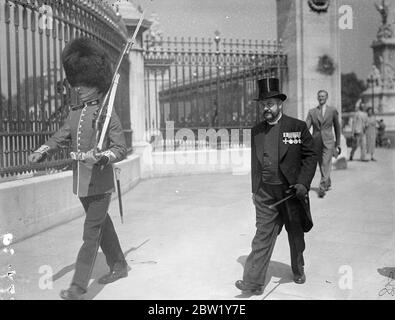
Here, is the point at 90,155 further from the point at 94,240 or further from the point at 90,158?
the point at 94,240

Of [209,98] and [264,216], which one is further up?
[209,98]

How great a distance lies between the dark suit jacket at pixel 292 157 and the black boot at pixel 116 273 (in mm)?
1302

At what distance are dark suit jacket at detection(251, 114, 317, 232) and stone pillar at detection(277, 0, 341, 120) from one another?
890 centimetres

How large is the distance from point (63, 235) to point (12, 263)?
1.25 m

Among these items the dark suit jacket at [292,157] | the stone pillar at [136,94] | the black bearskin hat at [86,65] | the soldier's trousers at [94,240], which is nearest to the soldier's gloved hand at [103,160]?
the soldier's trousers at [94,240]

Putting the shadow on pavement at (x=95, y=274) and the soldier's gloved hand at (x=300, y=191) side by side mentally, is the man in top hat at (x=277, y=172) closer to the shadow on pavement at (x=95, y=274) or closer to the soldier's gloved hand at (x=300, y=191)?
the soldier's gloved hand at (x=300, y=191)

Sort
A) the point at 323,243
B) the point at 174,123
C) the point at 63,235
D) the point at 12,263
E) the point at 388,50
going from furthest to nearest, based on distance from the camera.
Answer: the point at 388,50
the point at 174,123
the point at 63,235
the point at 323,243
the point at 12,263

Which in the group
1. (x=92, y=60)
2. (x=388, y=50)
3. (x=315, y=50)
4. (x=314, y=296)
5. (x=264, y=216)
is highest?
(x=388, y=50)

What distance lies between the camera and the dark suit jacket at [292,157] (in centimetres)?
441

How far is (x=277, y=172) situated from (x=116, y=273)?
1.61 metres

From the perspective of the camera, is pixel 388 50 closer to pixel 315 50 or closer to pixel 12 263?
pixel 315 50
